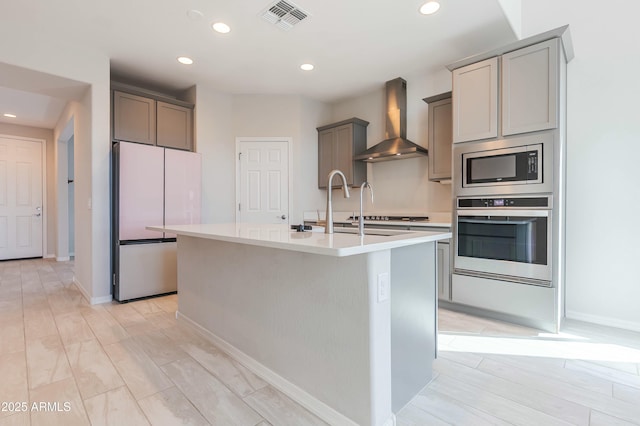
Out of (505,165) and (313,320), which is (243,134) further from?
(313,320)

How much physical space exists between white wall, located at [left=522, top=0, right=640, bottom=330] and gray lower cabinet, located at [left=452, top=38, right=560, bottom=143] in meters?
0.58

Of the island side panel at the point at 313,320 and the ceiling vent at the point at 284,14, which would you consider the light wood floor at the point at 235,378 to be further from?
the ceiling vent at the point at 284,14

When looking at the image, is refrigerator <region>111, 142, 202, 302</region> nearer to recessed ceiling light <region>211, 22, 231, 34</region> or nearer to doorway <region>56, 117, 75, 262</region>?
recessed ceiling light <region>211, 22, 231, 34</region>

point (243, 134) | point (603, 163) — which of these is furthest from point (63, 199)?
point (603, 163)

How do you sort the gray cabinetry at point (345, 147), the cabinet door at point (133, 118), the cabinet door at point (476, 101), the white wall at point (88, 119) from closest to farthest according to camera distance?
the cabinet door at point (476, 101), the white wall at point (88, 119), the cabinet door at point (133, 118), the gray cabinetry at point (345, 147)

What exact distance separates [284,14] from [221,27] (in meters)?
0.63

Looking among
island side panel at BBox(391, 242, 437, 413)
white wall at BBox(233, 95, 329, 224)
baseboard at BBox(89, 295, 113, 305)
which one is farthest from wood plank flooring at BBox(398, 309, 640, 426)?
baseboard at BBox(89, 295, 113, 305)

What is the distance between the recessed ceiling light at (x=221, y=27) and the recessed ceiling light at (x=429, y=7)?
5.67ft

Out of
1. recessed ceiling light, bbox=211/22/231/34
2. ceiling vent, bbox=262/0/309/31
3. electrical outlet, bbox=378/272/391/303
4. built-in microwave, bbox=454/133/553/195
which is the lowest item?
electrical outlet, bbox=378/272/391/303

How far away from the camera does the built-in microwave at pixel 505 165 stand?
255 cm

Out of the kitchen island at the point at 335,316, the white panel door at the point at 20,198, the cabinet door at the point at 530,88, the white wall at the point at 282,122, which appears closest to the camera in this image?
the kitchen island at the point at 335,316

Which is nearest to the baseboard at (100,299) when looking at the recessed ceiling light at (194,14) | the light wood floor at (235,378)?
the light wood floor at (235,378)

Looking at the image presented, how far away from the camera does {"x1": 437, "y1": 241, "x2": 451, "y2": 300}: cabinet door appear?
3.11 m

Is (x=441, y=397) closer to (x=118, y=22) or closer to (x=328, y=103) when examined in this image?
(x=118, y=22)
